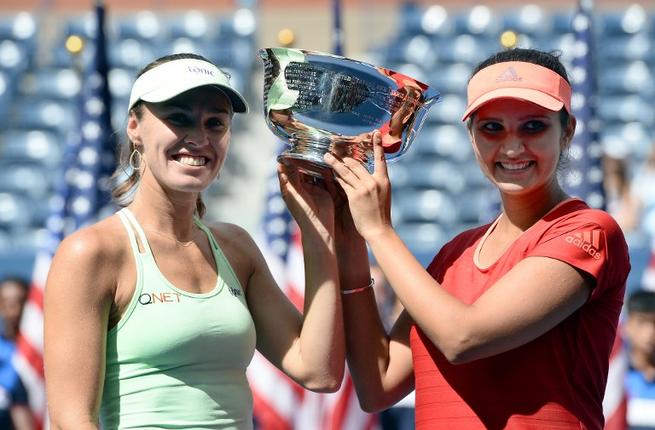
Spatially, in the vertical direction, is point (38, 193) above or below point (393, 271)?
below

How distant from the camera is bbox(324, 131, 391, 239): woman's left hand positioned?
244cm

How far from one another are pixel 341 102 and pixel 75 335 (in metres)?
0.75

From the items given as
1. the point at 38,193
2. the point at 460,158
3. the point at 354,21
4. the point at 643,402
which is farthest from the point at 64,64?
the point at 643,402

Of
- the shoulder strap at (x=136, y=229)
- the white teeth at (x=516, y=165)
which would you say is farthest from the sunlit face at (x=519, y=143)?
the shoulder strap at (x=136, y=229)

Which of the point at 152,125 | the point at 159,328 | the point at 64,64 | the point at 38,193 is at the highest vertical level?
the point at 152,125

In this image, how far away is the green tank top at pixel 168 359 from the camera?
7.68 feet

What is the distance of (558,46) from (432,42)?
1.10 meters

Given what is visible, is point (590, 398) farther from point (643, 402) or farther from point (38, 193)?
point (38, 193)

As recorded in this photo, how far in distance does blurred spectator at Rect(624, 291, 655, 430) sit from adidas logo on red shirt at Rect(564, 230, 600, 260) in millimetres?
2981

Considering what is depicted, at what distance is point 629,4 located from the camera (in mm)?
10039

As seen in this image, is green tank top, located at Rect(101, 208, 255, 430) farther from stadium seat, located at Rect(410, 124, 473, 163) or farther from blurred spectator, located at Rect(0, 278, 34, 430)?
stadium seat, located at Rect(410, 124, 473, 163)

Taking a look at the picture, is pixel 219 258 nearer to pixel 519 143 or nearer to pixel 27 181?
pixel 519 143

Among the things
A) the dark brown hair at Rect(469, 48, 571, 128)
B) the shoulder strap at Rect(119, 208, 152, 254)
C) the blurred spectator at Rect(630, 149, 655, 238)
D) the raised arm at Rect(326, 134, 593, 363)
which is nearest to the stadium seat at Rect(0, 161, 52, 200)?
the blurred spectator at Rect(630, 149, 655, 238)

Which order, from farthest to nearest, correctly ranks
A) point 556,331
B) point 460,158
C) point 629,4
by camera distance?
point 629,4 → point 460,158 → point 556,331
